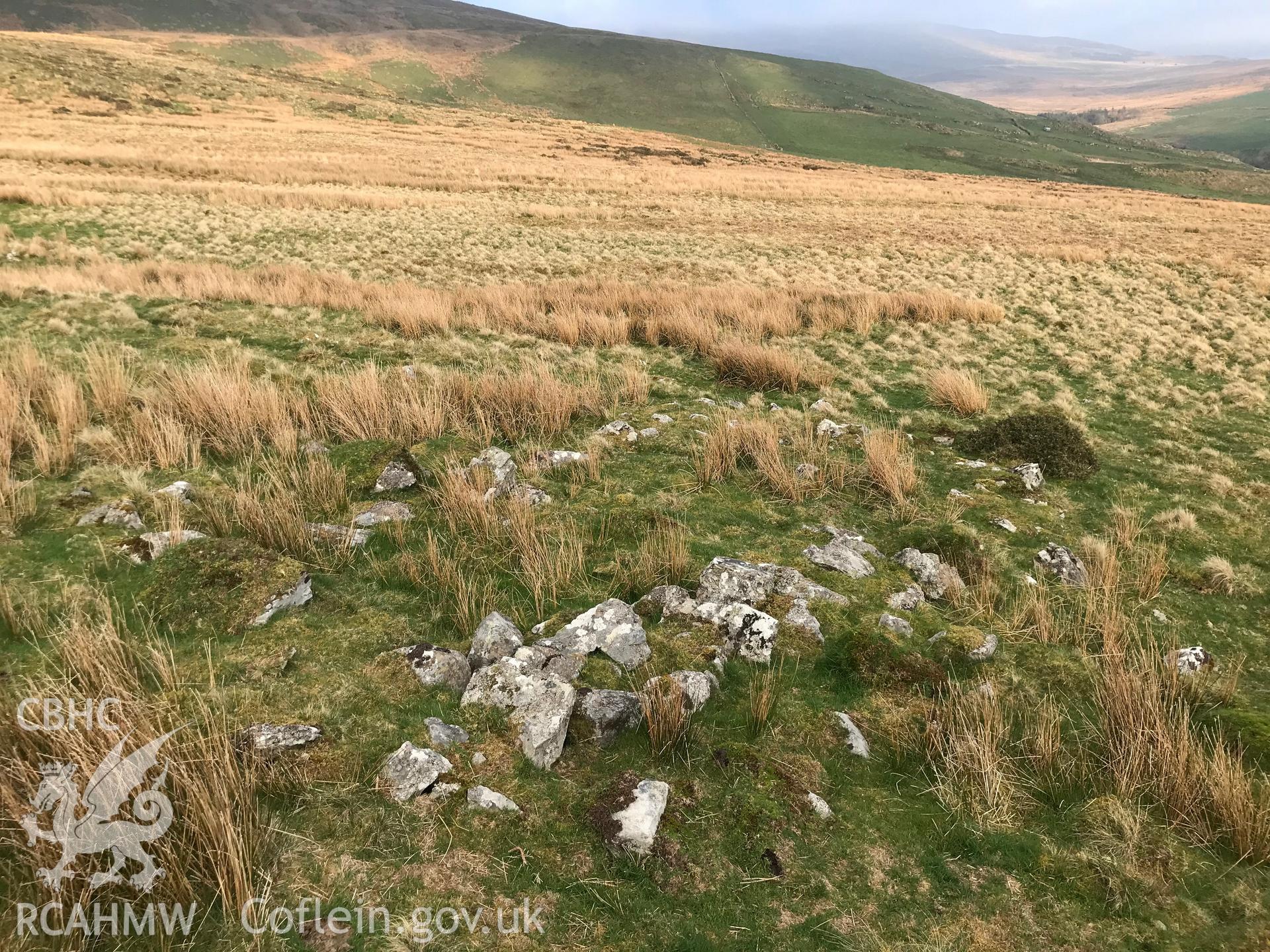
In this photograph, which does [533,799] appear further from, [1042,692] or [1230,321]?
[1230,321]

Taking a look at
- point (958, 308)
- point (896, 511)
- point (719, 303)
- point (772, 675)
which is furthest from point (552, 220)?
point (772, 675)

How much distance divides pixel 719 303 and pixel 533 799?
45.0 ft

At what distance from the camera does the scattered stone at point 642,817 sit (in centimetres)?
292

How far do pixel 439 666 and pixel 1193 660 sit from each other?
514 cm

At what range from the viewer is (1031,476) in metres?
7.45

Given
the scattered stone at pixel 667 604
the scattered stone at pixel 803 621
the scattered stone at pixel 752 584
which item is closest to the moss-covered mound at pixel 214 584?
the scattered stone at pixel 667 604

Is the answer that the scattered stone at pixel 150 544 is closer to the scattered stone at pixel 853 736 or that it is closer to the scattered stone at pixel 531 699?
the scattered stone at pixel 531 699

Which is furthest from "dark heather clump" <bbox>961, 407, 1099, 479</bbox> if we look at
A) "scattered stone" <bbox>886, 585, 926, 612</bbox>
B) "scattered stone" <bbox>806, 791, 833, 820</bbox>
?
"scattered stone" <bbox>806, 791, 833, 820</bbox>

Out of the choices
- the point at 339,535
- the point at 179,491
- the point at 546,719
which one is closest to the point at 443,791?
the point at 546,719

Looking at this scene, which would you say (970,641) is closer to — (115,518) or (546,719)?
(546,719)

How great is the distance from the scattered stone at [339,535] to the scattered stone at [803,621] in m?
3.49

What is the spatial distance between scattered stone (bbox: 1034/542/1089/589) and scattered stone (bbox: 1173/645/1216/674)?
0.94 meters

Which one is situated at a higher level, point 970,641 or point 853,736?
point 970,641

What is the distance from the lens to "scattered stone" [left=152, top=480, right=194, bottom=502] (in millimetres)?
5367
